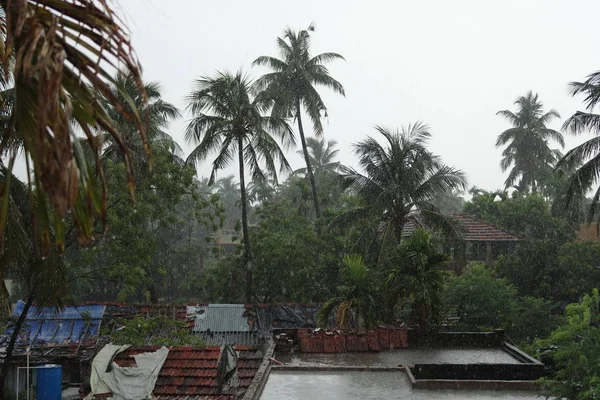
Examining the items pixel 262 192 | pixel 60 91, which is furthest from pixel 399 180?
pixel 262 192

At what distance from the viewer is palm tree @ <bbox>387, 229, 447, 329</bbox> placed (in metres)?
18.8

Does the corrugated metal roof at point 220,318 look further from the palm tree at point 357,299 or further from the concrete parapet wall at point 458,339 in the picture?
the concrete parapet wall at point 458,339

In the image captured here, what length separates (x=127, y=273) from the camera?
20750 millimetres

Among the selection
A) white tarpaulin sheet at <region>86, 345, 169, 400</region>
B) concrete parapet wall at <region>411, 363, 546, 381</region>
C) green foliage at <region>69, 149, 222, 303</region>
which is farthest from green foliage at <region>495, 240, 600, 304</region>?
white tarpaulin sheet at <region>86, 345, 169, 400</region>

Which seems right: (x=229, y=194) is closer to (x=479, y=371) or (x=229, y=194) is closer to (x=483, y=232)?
(x=483, y=232)

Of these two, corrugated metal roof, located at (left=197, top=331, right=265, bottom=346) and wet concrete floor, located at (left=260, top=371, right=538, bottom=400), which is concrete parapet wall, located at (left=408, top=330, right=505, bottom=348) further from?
corrugated metal roof, located at (left=197, top=331, right=265, bottom=346)

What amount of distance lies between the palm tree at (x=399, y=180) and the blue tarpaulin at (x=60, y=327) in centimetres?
928

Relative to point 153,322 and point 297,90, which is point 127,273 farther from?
point 297,90

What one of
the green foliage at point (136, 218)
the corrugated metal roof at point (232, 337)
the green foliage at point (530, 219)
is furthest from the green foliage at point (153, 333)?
the green foliage at point (530, 219)

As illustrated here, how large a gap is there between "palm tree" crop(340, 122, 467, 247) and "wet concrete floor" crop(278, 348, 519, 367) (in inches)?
255

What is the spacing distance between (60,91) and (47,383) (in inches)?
638

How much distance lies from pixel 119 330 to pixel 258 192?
1597 inches

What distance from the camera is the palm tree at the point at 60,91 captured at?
2408mm

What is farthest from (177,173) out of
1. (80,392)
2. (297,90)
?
(297,90)
